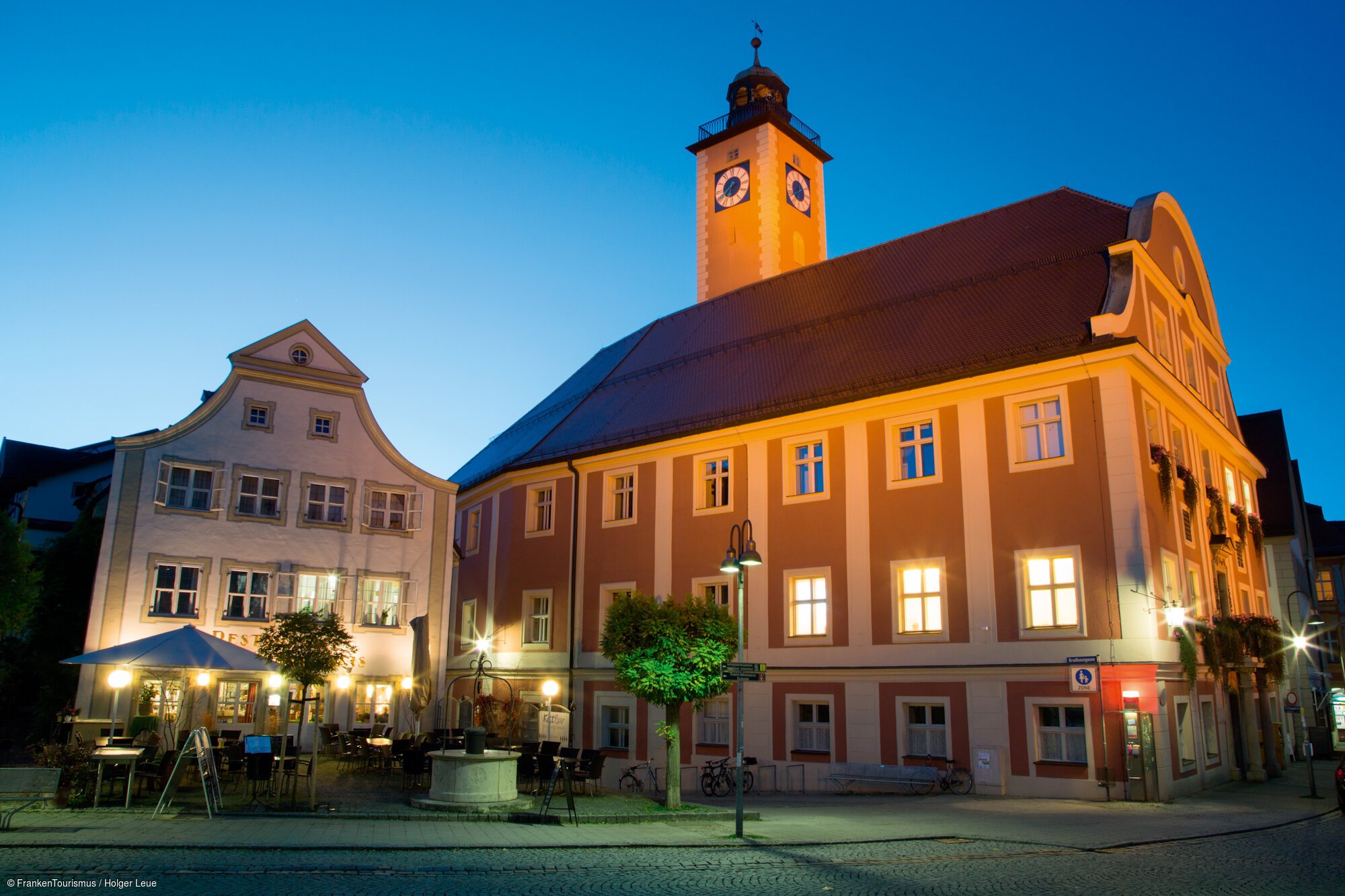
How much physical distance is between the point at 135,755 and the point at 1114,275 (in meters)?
22.8

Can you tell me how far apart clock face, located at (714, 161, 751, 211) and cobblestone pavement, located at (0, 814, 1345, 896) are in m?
39.1

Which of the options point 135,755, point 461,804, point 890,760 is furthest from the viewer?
point 890,760

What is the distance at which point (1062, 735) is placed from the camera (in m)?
21.6

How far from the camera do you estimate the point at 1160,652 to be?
2089 cm

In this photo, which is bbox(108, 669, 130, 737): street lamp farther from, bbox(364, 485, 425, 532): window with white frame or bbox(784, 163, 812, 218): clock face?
bbox(784, 163, 812, 218): clock face

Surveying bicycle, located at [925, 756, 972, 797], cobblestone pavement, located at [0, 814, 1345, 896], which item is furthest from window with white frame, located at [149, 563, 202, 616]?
bicycle, located at [925, 756, 972, 797]

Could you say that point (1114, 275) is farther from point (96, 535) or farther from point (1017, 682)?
point (96, 535)

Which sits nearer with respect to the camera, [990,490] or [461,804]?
[461,804]

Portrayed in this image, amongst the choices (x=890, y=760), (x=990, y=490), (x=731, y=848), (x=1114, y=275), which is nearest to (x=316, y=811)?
(x=731, y=848)

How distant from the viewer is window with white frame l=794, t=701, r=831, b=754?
83.9ft

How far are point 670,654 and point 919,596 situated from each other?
332 inches

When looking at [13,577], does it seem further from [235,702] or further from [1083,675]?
[1083,675]

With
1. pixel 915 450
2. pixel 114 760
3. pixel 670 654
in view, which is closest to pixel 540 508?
pixel 915 450

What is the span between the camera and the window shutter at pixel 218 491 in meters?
28.5
